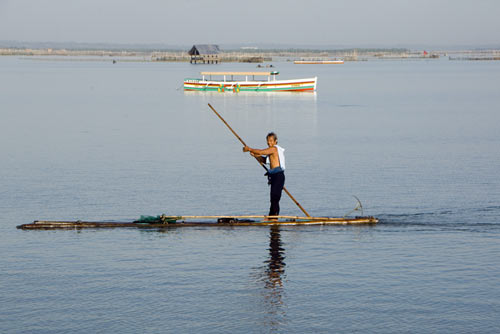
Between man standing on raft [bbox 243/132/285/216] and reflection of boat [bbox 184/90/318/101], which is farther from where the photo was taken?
reflection of boat [bbox 184/90/318/101]

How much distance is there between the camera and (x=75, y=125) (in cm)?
5059

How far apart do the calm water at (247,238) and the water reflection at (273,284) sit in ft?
0.17

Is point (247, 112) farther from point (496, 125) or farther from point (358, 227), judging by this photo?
point (358, 227)

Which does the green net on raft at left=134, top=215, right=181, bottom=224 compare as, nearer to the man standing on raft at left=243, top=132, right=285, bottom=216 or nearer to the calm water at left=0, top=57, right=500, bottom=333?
the calm water at left=0, top=57, right=500, bottom=333

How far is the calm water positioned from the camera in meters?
13.9

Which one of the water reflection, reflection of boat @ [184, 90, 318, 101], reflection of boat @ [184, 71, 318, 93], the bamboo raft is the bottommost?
the water reflection

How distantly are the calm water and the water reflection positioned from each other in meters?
0.05

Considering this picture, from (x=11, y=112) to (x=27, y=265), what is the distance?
45.3m

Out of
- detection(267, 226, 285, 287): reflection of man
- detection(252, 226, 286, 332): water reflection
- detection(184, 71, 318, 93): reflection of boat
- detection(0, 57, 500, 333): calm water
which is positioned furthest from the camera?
detection(184, 71, 318, 93): reflection of boat

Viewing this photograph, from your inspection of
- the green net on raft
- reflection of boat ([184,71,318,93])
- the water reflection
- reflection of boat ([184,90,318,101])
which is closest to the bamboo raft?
the green net on raft

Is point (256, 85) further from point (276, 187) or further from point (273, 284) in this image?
point (273, 284)

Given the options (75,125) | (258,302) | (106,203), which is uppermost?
(75,125)

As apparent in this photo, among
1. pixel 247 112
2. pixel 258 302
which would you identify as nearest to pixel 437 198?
pixel 258 302

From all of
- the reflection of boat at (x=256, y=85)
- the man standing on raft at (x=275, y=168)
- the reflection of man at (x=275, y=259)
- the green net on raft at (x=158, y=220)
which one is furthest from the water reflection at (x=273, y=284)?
the reflection of boat at (x=256, y=85)
